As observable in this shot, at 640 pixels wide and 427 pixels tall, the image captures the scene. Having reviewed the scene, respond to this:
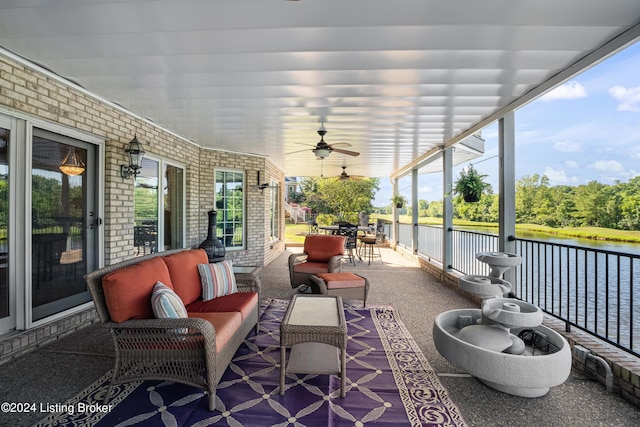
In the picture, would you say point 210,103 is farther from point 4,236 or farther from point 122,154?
point 4,236

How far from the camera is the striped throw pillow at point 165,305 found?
199cm

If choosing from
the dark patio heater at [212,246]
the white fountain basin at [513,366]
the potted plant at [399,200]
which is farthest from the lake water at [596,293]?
the potted plant at [399,200]

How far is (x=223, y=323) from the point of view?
7.20ft

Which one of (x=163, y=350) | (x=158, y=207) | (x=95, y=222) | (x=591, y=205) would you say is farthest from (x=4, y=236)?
(x=591, y=205)

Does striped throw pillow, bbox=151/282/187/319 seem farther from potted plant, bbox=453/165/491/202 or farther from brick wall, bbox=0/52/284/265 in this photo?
potted plant, bbox=453/165/491/202

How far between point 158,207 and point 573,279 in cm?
776

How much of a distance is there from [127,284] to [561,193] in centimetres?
608

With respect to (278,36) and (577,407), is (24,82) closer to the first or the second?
(278,36)

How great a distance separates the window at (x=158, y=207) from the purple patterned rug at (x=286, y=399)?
275cm

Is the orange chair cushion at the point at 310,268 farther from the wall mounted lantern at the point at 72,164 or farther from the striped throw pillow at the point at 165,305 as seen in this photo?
the wall mounted lantern at the point at 72,164

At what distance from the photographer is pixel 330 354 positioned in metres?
2.41

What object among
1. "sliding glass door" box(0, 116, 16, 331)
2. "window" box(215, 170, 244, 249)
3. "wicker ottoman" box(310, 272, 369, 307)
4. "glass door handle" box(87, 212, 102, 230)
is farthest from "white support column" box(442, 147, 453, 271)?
"sliding glass door" box(0, 116, 16, 331)

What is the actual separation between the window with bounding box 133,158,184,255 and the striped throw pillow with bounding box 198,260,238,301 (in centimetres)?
209

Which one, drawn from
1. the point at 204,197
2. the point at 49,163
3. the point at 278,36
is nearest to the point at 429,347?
the point at 278,36
